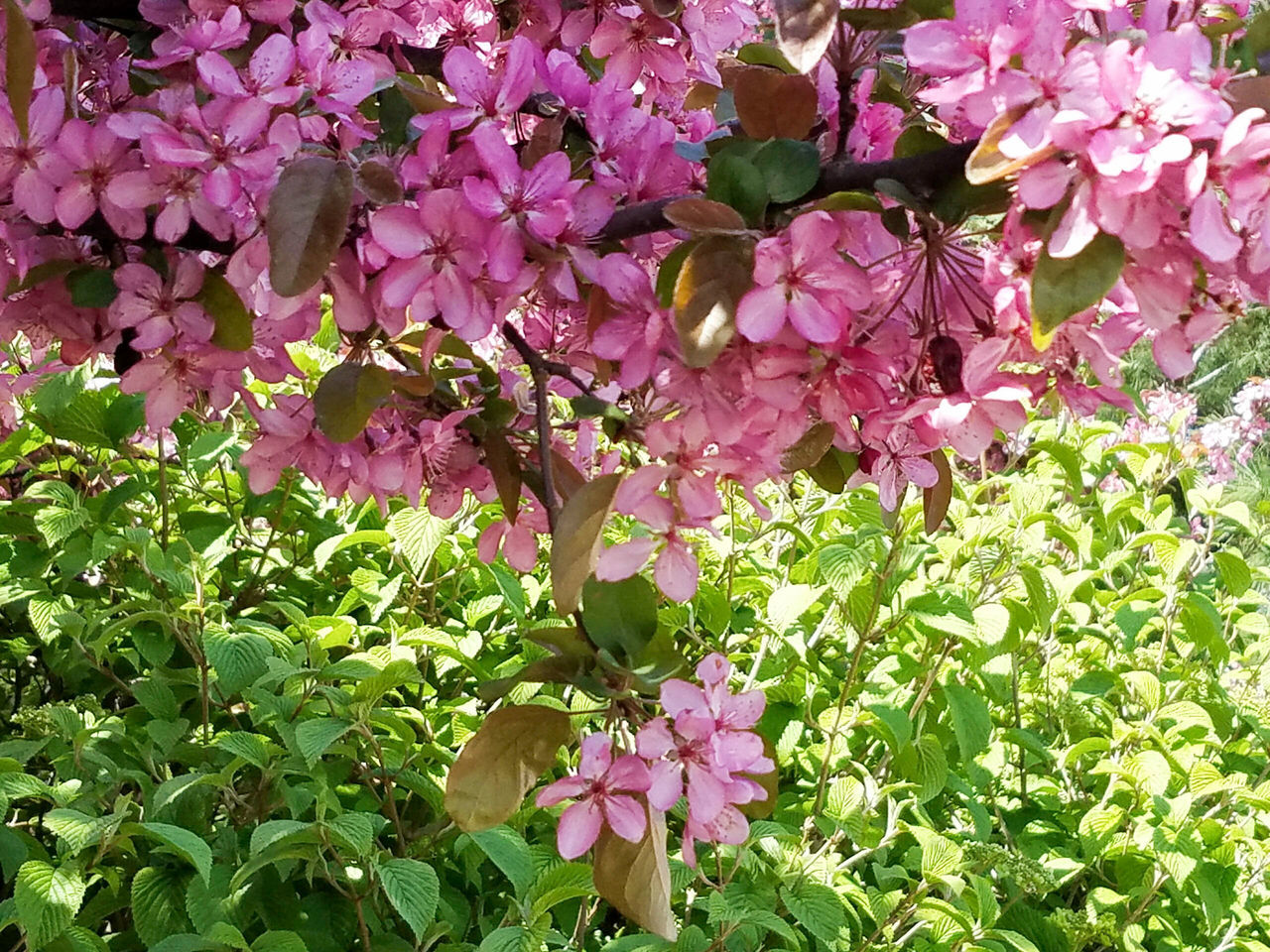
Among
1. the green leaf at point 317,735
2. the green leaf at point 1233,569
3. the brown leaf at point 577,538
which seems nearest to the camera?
the brown leaf at point 577,538

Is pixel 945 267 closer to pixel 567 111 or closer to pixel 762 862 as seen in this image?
pixel 567 111

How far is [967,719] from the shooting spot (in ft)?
4.47

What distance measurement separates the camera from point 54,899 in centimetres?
95

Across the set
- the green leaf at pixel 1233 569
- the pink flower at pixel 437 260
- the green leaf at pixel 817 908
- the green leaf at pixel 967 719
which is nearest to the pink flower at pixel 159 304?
the pink flower at pixel 437 260

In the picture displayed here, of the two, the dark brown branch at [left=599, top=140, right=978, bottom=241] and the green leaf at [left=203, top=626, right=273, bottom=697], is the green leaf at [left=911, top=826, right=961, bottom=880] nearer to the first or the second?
the green leaf at [left=203, top=626, right=273, bottom=697]

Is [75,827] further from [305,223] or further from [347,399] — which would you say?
[305,223]

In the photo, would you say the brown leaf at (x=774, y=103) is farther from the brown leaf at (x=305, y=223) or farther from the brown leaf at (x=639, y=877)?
the brown leaf at (x=639, y=877)

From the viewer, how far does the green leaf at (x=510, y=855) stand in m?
1.06

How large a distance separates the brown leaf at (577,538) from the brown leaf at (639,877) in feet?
0.44

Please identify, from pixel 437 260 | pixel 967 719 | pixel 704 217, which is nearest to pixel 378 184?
pixel 437 260

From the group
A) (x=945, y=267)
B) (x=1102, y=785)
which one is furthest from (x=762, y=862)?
(x=945, y=267)

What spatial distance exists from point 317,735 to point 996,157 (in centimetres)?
80

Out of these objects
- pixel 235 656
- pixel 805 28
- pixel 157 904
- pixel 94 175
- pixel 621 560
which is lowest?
pixel 157 904

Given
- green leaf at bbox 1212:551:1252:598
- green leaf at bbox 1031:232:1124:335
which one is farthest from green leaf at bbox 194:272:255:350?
green leaf at bbox 1212:551:1252:598
